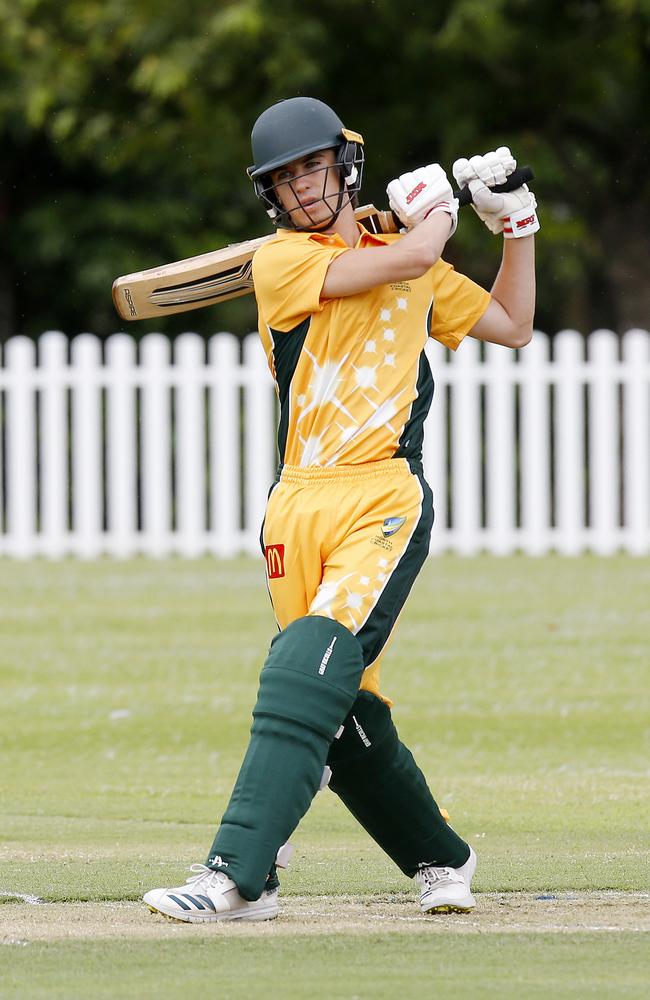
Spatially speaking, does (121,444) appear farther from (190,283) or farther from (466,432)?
(190,283)

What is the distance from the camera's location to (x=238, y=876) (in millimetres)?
4059

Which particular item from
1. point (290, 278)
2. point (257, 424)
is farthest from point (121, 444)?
point (290, 278)

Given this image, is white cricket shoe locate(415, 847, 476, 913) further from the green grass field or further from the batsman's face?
the batsman's face

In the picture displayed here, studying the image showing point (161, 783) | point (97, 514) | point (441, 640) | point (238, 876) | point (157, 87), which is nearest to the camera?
point (238, 876)

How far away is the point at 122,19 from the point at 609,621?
8.46m

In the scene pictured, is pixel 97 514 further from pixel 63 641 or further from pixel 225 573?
pixel 63 641

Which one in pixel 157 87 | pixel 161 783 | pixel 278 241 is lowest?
pixel 161 783

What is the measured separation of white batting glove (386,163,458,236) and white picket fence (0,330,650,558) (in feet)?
30.9

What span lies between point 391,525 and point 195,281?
101cm

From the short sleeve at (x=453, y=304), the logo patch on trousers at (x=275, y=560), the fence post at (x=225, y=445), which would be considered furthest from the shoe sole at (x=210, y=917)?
the fence post at (x=225, y=445)

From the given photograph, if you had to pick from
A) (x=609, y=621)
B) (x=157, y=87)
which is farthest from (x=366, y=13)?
(x=609, y=621)

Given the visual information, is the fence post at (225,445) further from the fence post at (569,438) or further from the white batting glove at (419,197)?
the white batting glove at (419,197)

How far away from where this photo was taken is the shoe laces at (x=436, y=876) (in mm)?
4434

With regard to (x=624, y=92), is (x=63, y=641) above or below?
below
